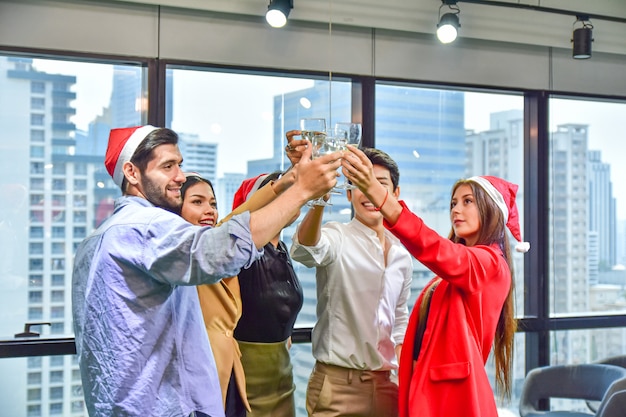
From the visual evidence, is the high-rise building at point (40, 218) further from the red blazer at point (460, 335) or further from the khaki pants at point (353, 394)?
the red blazer at point (460, 335)

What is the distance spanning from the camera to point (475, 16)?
418cm

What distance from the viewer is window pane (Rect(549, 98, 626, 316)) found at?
4559 mm

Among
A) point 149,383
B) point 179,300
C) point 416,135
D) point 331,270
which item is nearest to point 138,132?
point 179,300

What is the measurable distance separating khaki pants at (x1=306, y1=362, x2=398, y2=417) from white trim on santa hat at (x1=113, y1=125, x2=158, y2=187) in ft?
4.08

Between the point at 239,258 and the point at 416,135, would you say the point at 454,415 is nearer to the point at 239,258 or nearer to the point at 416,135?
the point at 239,258

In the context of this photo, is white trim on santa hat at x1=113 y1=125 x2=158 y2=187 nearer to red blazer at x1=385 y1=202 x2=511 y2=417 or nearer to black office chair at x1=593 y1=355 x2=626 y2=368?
red blazer at x1=385 y1=202 x2=511 y2=417

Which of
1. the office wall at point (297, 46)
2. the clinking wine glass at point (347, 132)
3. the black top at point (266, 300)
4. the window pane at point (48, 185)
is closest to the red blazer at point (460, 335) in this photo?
the clinking wine glass at point (347, 132)

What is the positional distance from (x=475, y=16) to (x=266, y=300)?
2325 mm

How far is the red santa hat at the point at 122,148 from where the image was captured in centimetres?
207

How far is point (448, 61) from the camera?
4.23 meters

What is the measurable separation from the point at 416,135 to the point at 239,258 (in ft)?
9.11

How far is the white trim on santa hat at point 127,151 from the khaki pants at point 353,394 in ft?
4.08

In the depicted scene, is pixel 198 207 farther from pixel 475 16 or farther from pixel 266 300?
pixel 475 16

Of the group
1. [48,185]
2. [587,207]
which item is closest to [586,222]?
[587,207]
